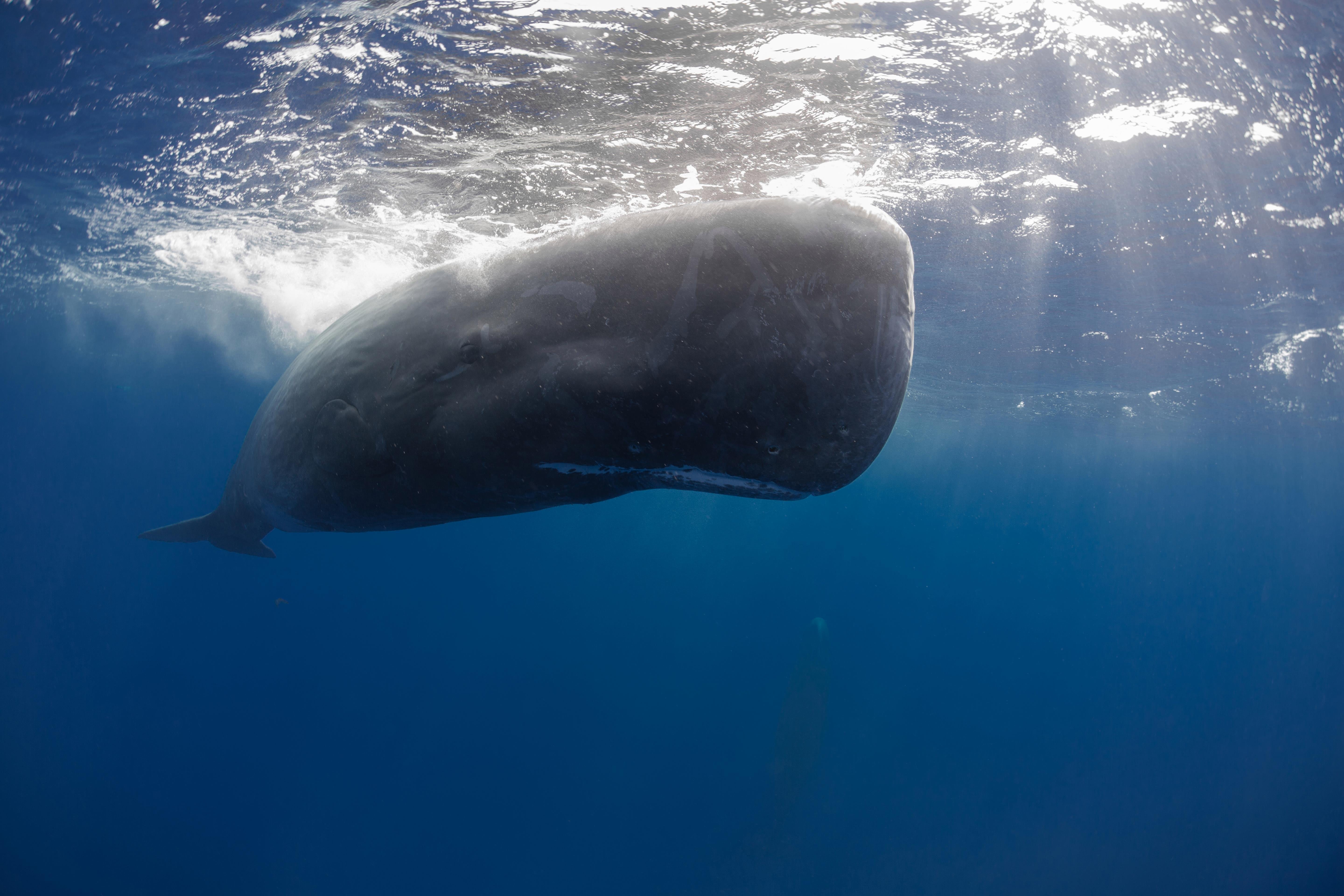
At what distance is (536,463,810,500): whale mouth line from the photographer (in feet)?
6.22

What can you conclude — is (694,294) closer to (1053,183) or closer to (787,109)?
(787,109)

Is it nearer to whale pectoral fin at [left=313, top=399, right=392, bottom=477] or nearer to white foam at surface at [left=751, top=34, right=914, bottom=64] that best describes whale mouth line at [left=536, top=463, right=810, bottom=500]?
whale pectoral fin at [left=313, top=399, right=392, bottom=477]

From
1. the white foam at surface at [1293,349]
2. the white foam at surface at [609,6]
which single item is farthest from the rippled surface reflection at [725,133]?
the white foam at surface at [1293,349]

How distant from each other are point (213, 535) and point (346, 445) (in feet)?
14.9

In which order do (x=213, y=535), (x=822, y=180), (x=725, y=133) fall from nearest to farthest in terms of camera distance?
(x=213, y=535) → (x=725, y=133) → (x=822, y=180)

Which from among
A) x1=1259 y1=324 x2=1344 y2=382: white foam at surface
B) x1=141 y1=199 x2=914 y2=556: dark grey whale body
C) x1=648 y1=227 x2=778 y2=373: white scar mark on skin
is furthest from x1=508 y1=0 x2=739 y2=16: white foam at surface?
x1=1259 y1=324 x2=1344 y2=382: white foam at surface

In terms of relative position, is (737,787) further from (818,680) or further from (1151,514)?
(1151,514)

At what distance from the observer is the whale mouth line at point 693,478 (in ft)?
6.22

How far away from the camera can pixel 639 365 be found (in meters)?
1.70

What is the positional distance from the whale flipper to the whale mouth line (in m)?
4.80

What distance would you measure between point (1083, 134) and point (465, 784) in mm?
36605

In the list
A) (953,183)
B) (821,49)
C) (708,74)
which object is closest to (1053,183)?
(953,183)

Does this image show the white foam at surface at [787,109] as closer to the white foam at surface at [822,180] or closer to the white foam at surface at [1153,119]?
the white foam at surface at [822,180]

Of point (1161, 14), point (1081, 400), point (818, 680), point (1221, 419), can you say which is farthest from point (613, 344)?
point (1221, 419)
